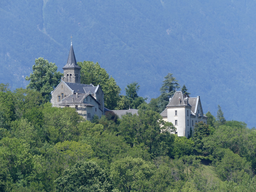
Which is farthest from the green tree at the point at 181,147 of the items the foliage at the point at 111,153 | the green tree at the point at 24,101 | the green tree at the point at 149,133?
the green tree at the point at 24,101

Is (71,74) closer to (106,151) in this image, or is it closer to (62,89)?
(62,89)

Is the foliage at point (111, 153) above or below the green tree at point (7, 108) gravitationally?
below

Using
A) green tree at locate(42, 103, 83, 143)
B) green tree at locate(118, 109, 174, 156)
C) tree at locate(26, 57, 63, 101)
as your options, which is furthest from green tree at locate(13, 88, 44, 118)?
green tree at locate(118, 109, 174, 156)

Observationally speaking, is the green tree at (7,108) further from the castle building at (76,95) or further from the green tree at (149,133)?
the green tree at (149,133)

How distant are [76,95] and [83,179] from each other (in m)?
39.8

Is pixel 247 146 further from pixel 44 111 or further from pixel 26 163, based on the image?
pixel 26 163

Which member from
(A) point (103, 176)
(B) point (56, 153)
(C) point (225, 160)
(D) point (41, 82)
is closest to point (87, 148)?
(B) point (56, 153)

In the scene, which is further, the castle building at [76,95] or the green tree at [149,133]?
the castle building at [76,95]

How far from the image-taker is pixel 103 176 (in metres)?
52.7

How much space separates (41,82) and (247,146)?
47465mm

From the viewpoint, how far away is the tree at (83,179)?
51.2 metres

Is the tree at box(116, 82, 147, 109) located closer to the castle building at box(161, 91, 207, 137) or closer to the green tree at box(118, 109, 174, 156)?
the castle building at box(161, 91, 207, 137)

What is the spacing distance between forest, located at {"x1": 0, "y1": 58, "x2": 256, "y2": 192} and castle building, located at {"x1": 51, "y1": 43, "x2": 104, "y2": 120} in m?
2.56

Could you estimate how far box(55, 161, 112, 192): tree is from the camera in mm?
51188
